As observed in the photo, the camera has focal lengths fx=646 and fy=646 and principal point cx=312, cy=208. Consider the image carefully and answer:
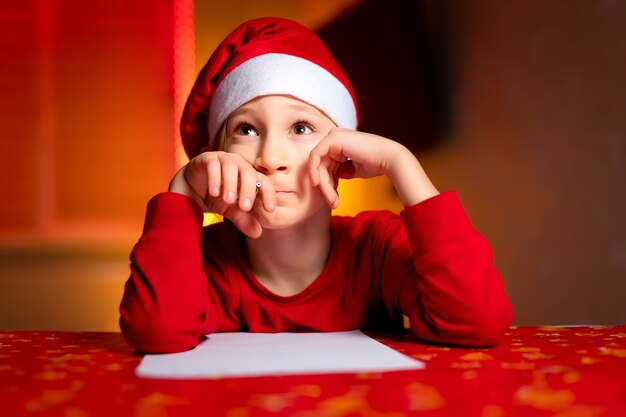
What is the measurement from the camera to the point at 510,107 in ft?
4.56

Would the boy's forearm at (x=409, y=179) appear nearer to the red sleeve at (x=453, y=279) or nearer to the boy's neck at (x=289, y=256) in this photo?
the red sleeve at (x=453, y=279)

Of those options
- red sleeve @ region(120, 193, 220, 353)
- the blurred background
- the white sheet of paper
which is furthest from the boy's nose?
the blurred background

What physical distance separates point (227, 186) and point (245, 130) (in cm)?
16

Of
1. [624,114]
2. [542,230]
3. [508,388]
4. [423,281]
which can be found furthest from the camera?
[542,230]

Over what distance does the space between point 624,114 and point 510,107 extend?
10.7 inches

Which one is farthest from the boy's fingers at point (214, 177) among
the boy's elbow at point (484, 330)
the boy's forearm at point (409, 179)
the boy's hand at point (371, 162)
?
the boy's elbow at point (484, 330)

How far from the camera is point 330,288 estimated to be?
0.98 metres

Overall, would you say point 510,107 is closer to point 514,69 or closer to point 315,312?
point 514,69

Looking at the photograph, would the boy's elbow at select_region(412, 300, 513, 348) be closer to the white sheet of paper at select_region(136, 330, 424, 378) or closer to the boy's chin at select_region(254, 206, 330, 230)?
the white sheet of paper at select_region(136, 330, 424, 378)

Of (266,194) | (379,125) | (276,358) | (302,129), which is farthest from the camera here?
(379,125)

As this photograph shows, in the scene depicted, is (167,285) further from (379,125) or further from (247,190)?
(379,125)

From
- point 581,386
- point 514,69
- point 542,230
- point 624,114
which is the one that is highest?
point 514,69

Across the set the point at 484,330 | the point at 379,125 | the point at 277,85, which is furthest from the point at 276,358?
the point at 379,125

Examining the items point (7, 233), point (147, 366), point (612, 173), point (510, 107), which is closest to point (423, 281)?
point (147, 366)
